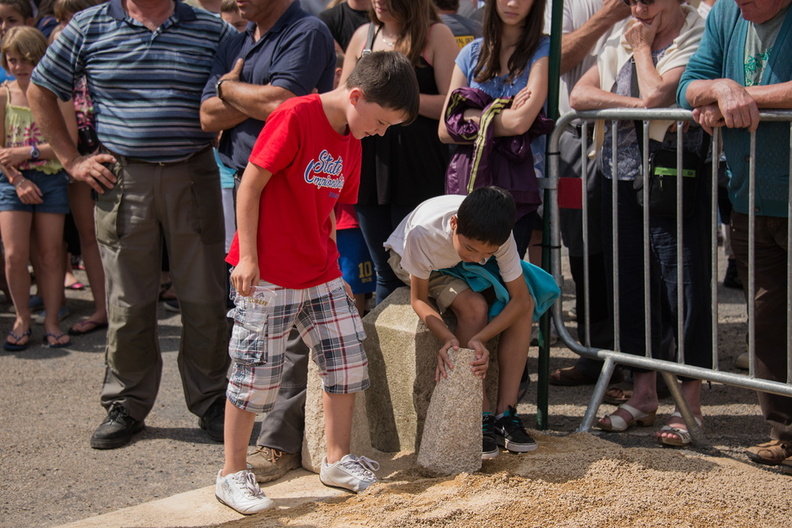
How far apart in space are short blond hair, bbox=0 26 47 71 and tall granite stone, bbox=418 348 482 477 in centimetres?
408

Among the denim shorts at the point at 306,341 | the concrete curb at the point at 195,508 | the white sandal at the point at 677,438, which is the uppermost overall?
the denim shorts at the point at 306,341

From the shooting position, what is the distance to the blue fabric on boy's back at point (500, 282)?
417 cm

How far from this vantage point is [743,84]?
3996 mm

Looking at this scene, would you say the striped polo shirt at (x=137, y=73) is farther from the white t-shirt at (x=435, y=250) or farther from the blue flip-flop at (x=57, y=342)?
the blue flip-flop at (x=57, y=342)

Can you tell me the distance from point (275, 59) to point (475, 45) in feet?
3.43

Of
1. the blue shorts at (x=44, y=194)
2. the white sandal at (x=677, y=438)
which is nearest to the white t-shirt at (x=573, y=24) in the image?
the white sandal at (x=677, y=438)

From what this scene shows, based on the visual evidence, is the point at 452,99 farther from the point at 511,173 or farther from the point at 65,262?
the point at 65,262

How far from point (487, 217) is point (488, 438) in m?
0.99

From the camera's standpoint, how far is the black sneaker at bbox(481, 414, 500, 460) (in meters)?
4.01

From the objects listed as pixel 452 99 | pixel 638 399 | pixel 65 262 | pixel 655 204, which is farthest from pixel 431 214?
pixel 65 262

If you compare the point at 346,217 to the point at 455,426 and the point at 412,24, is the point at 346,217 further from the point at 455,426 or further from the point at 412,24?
the point at 455,426

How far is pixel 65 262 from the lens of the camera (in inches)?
283

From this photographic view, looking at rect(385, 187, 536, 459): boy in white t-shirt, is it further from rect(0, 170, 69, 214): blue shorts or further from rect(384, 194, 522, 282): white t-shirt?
rect(0, 170, 69, 214): blue shorts

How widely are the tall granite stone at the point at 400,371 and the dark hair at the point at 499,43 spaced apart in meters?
1.21
